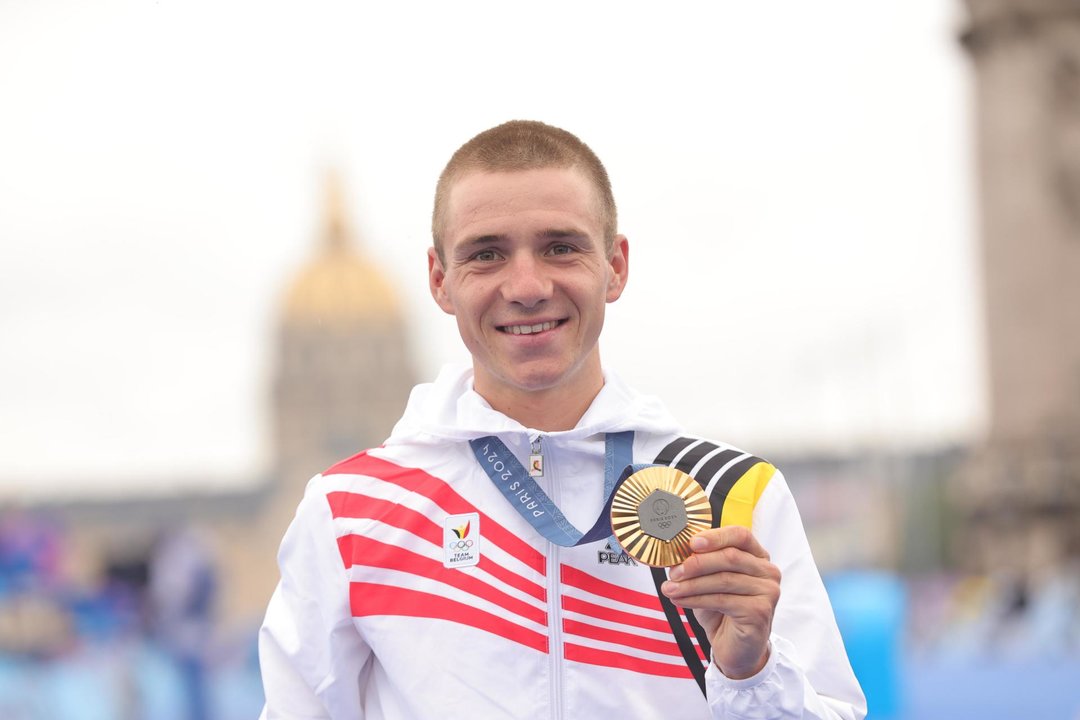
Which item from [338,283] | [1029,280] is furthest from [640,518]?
[338,283]

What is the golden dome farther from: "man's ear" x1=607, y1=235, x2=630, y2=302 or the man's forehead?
the man's forehead

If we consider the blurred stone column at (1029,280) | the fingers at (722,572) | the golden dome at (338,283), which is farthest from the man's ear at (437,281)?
the golden dome at (338,283)

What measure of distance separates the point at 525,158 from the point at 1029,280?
89.2ft

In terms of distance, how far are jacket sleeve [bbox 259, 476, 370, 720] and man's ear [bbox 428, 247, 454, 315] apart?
1.23 ft

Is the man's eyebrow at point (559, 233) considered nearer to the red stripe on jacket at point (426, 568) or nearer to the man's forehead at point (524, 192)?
the man's forehead at point (524, 192)

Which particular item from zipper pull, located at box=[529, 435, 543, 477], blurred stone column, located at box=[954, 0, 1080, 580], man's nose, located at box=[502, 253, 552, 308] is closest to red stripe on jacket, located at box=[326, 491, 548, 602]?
zipper pull, located at box=[529, 435, 543, 477]

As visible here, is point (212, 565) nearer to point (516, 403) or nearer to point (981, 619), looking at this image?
point (516, 403)

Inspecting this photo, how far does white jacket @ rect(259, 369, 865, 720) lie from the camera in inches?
104

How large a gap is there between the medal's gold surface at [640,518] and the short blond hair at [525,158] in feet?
1.58

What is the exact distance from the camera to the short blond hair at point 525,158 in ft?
9.02

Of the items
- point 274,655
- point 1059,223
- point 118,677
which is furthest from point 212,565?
point 1059,223

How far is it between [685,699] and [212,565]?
31.5 ft

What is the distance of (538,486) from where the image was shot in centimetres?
274

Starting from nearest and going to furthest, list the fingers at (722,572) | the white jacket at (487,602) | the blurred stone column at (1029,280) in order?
the fingers at (722,572) → the white jacket at (487,602) → the blurred stone column at (1029,280)
